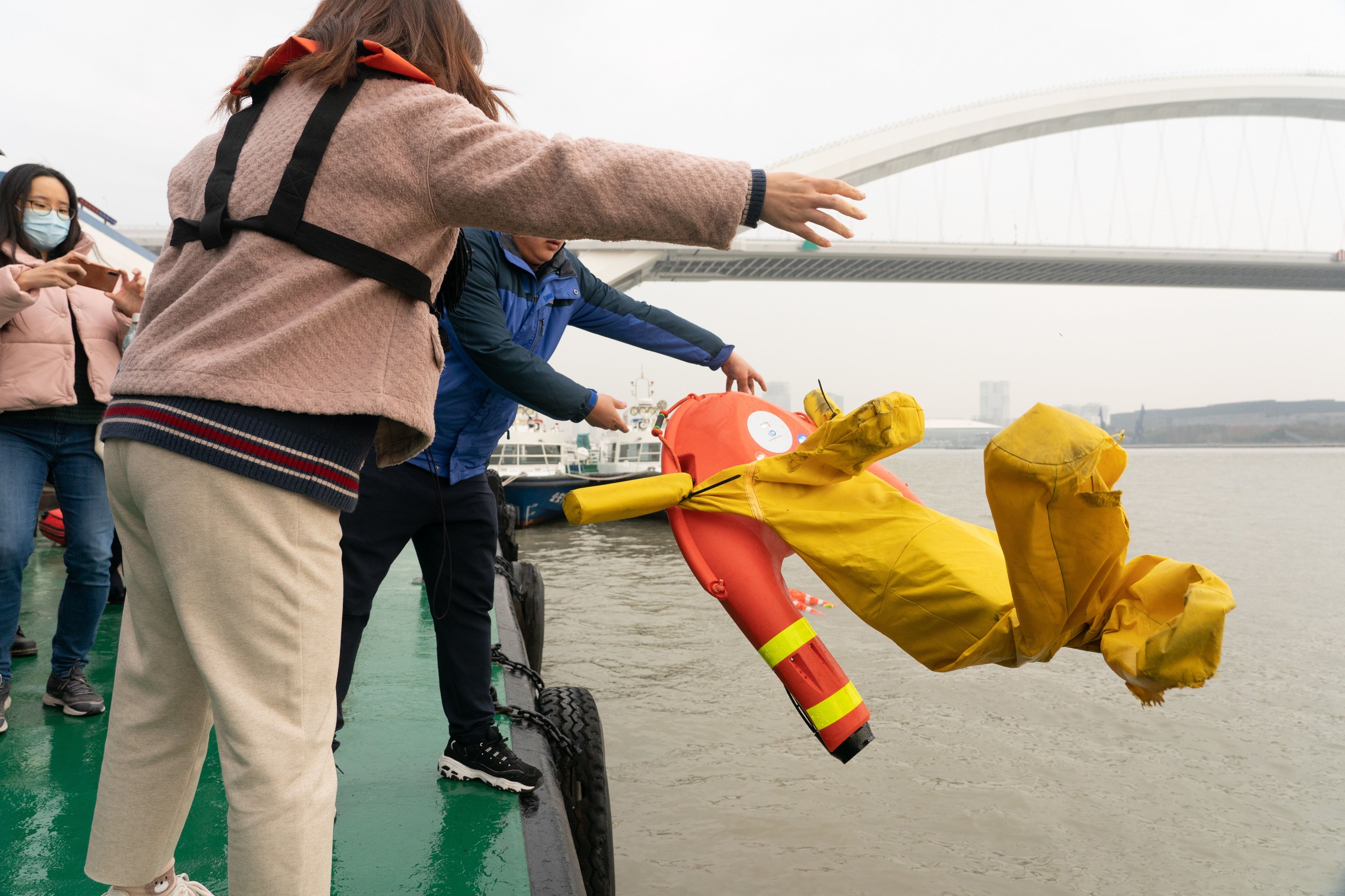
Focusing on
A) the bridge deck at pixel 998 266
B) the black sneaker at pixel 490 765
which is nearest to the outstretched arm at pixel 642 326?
the black sneaker at pixel 490 765

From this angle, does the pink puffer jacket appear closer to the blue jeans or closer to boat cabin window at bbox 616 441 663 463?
the blue jeans

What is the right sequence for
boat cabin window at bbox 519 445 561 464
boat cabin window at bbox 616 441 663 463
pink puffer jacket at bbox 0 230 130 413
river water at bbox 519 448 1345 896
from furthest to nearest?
boat cabin window at bbox 616 441 663 463 < boat cabin window at bbox 519 445 561 464 < river water at bbox 519 448 1345 896 < pink puffer jacket at bbox 0 230 130 413

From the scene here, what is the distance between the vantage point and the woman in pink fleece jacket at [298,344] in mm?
1090

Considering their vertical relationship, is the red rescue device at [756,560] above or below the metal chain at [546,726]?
above

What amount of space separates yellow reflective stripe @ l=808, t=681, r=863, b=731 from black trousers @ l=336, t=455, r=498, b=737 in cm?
83

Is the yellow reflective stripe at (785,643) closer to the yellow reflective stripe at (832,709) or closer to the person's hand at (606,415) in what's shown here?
the yellow reflective stripe at (832,709)

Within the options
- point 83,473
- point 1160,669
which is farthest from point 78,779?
point 1160,669

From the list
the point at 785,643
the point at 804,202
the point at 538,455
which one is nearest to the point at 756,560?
the point at 785,643

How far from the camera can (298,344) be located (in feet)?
3.62

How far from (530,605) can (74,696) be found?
2627mm

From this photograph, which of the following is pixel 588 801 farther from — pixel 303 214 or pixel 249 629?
pixel 303 214

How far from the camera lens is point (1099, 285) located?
3316 cm

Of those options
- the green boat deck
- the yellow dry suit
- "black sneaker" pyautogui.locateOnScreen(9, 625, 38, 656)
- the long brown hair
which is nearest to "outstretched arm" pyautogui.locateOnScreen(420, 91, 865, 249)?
the long brown hair

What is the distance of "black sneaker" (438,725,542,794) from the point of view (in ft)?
7.11
